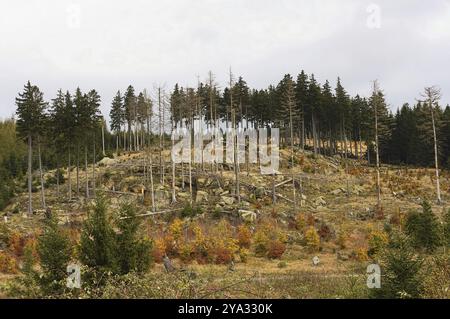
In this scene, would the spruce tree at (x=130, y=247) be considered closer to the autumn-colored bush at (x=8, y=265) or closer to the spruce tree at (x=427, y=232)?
the autumn-colored bush at (x=8, y=265)

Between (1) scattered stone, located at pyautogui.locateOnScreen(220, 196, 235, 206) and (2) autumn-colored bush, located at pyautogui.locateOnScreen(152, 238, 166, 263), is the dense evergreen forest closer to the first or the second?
(1) scattered stone, located at pyautogui.locateOnScreen(220, 196, 235, 206)

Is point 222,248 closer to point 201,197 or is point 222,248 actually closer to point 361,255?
point 361,255

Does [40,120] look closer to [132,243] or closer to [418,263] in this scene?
[132,243]

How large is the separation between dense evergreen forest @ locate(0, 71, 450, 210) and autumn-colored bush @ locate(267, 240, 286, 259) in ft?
59.7

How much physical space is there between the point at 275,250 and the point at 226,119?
4224cm

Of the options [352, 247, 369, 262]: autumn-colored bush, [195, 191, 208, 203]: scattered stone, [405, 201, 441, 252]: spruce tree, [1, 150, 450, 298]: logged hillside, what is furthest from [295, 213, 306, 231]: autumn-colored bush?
[195, 191, 208, 203]: scattered stone

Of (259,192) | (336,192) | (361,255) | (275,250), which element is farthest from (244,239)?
(336,192)

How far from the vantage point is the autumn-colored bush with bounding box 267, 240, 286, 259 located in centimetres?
Answer: 2773

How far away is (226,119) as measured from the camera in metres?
68.0

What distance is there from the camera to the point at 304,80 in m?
66.6

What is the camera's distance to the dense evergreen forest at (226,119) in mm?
45938

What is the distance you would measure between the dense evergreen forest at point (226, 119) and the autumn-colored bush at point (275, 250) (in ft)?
59.7

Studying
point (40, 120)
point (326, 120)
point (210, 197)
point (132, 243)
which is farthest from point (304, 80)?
point (132, 243)

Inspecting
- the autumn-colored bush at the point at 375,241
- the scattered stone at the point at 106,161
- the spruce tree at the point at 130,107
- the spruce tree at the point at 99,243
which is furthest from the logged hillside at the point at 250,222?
the spruce tree at the point at 130,107
